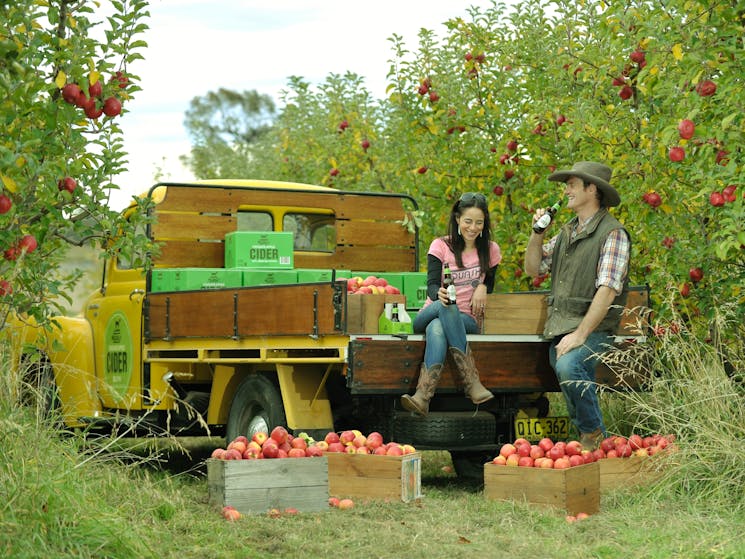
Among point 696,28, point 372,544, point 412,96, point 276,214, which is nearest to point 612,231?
point 696,28

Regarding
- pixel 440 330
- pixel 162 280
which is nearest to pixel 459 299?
pixel 440 330

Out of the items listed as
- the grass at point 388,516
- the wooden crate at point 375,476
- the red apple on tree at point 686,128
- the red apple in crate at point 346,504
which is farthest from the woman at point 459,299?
the red apple on tree at point 686,128

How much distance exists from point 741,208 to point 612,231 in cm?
90

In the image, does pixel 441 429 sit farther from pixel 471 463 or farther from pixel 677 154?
pixel 677 154

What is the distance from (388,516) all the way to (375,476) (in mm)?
474

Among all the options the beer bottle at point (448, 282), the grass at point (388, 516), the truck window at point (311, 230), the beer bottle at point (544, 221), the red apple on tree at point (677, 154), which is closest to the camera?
the grass at point (388, 516)

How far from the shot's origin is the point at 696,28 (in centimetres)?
794

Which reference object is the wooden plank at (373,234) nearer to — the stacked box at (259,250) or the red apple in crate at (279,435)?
the stacked box at (259,250)

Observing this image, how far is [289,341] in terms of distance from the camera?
8031mm

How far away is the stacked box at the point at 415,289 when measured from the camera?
10.3 meters

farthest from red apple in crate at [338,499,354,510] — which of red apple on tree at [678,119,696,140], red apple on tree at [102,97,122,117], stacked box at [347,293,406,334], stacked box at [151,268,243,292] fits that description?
red apple on tree at [678,119,696,140]

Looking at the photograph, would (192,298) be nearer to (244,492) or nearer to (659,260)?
(244,492)

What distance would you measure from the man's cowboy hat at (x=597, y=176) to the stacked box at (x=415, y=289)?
2.25 meters

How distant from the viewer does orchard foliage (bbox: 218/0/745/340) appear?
7.89 metres
